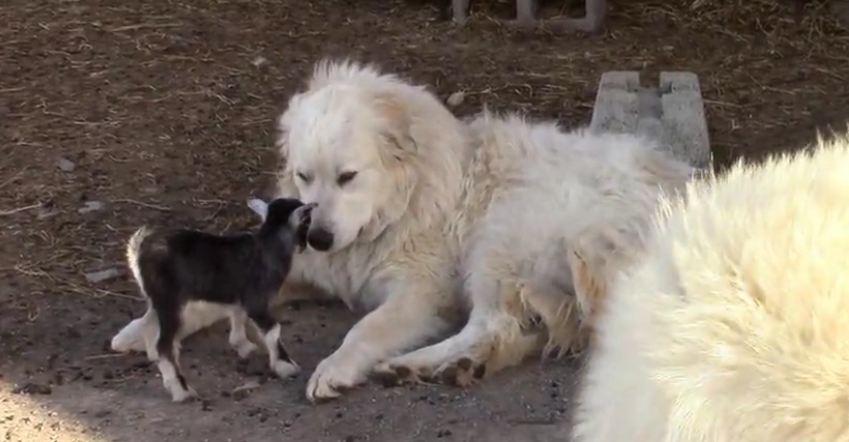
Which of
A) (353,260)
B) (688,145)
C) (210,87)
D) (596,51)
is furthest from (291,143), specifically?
(596,51)

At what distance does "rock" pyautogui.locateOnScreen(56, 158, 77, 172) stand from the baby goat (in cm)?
221

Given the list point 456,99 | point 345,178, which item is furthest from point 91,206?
point 456,99

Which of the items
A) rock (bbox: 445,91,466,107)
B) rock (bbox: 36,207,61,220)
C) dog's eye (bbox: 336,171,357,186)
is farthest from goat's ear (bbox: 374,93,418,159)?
rock (bbox: 445,91,466,107)

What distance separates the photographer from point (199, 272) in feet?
13.0

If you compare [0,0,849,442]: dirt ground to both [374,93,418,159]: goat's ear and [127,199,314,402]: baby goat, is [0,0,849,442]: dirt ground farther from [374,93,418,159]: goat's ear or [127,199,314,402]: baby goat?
[374,93,418,159]: goat's ear

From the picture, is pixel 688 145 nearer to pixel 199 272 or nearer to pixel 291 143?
pixel 291 143

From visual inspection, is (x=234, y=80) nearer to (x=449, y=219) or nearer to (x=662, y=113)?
(x=662, y=113)

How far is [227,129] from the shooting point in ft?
22.4

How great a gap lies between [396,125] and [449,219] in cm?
42

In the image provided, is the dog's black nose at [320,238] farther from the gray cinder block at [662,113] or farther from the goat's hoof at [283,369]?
the gray cinder block at [662,113]

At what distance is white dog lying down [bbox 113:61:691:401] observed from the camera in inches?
172

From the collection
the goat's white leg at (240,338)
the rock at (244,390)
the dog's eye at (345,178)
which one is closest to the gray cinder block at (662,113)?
the dog's eye at (345,178)

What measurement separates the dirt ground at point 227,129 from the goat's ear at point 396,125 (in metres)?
0.70

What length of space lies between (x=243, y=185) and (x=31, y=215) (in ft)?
3.27
